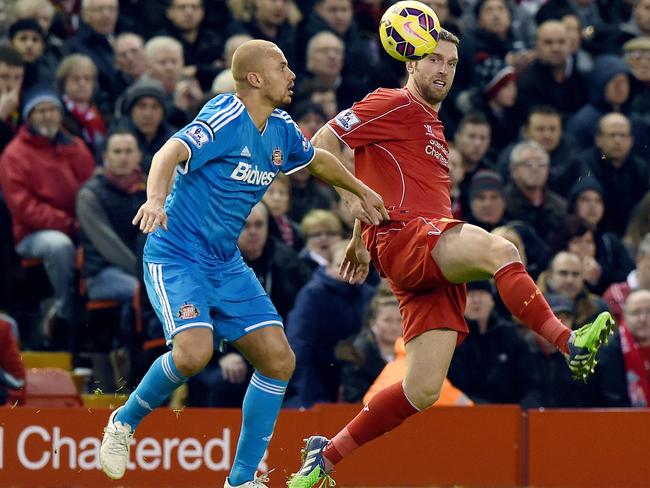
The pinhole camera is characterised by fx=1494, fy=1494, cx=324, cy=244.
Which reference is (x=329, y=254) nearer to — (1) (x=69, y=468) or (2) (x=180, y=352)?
(1) (x=69, y=468)

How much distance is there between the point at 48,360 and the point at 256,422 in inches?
146

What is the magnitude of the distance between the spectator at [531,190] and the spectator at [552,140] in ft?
1.57

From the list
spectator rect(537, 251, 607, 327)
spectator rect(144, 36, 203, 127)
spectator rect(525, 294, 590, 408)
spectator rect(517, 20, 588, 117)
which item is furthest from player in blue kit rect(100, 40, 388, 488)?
spectator rect(517, 20, 588, 117)

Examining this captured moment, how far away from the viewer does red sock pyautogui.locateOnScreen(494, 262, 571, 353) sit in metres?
7.68

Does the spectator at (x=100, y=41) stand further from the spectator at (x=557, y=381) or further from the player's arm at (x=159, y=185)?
the player's arm at (x=159, y=185)

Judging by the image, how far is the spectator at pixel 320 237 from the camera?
38.6 feet

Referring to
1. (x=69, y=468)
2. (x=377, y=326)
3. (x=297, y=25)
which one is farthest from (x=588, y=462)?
(x=297, y=25)

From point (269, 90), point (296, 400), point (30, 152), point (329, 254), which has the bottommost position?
point (296, 400)

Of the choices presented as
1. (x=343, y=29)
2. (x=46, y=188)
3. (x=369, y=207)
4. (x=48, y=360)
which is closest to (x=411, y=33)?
(x=369, y=207)

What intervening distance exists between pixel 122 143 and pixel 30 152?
73cm

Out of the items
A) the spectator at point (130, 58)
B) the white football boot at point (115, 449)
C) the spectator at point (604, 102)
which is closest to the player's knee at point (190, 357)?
the white football boot at point (115, 449)

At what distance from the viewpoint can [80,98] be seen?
41.1 ft

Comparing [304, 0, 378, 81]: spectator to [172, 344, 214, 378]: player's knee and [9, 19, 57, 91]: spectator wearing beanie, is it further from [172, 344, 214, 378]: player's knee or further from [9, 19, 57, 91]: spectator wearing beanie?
[172, 344, 214, 378]: player's knee

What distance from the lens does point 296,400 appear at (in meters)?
11.1
